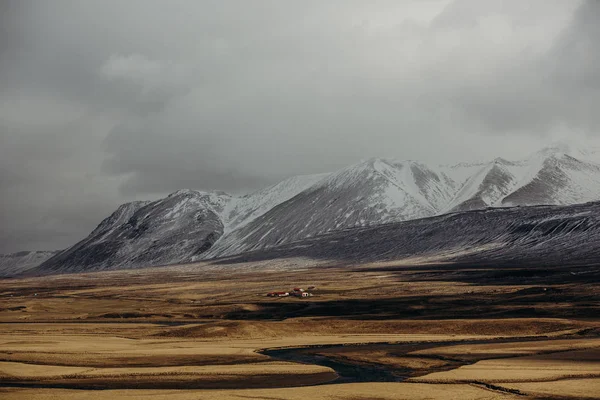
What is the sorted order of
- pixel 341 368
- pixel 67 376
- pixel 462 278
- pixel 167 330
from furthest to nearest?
pixel 462 278, pixel 167 330, pixel 341 368, pixel 67 376

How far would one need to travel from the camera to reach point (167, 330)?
86938mm

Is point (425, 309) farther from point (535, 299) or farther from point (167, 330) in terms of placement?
point (167, 330)

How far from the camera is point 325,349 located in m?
68.3

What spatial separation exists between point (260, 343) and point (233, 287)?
11403 centimetres

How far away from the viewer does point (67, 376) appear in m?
52.4

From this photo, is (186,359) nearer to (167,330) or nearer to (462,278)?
(167,330)

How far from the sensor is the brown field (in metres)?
46.0

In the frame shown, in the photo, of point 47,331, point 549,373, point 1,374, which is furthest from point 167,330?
point 549,373

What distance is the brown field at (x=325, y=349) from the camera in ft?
151

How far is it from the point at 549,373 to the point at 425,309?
188 ft

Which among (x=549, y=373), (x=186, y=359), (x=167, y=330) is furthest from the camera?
(x=167, y=330)

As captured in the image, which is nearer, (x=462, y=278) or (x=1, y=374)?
(x=1, y=374)

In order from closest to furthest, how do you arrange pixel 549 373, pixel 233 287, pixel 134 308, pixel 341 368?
pixel 549 373
pixel 341 368
pixel 134 308
pixel 233 287

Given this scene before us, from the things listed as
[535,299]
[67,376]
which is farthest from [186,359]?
[535,299]
